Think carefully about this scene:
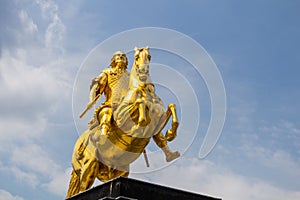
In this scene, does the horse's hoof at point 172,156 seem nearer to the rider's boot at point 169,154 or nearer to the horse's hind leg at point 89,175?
the rider's boot at point 169,154

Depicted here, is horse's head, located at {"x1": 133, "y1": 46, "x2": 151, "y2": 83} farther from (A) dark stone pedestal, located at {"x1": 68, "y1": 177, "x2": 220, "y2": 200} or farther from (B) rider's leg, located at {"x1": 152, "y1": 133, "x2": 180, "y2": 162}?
(A) dark stone pedestal, located at {"x1": 68, "y1": 177, "x2": 220, "y2": 200}

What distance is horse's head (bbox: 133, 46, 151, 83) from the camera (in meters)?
8.00

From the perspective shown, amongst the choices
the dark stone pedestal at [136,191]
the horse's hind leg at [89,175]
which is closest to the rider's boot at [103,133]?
the horse's hind leg at [89,175]

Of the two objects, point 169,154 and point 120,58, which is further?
point 120,58

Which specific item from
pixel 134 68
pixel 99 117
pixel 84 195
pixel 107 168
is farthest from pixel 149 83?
pixel 84 195

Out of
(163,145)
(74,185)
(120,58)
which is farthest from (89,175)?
(120,58)

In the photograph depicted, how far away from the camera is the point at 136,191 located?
5.66 meters

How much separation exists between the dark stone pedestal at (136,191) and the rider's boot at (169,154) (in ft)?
5.54

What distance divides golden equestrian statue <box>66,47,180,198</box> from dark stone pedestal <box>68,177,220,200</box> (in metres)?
1.57

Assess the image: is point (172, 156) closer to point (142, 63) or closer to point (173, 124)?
point (173, 124)

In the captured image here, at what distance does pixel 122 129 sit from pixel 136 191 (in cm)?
209

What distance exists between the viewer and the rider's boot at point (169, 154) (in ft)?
25.1

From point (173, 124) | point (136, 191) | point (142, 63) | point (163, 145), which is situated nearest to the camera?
point (136, 191)

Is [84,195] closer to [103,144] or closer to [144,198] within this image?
[144,198]
